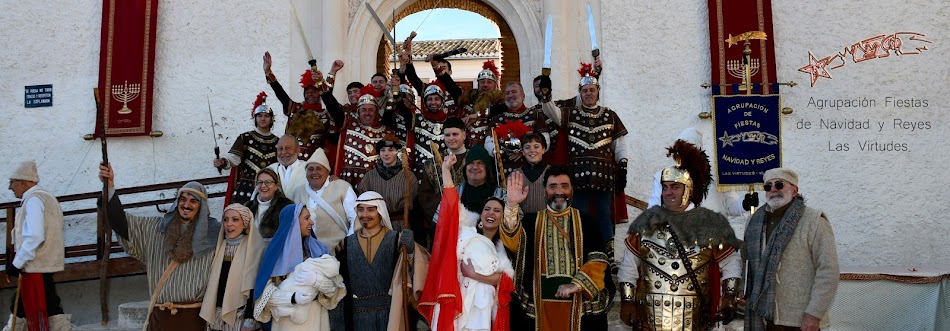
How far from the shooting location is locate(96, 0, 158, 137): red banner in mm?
9477

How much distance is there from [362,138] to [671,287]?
→ 3.22 metres

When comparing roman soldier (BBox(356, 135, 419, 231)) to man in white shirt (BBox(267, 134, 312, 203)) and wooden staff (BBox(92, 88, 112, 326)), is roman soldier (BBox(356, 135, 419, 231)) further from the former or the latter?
wooden staff (BBox(92, 88, 112, 326))

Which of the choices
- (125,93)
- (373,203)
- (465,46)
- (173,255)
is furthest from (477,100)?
(465,46)

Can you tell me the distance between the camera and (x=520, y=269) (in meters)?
5.43

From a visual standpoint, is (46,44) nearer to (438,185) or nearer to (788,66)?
(438,185)

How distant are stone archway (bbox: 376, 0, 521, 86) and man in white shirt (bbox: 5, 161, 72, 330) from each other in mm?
4353

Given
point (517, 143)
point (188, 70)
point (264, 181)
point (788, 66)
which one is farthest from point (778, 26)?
point (188, 70)

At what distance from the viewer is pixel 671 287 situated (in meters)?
5.12

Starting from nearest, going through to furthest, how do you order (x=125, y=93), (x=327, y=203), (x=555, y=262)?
(x=555, y=262) < (x=327, y=203) < (x=125, y=93)

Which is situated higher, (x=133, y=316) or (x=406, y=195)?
(x=406, y=195)

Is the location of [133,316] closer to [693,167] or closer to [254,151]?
[254,151]

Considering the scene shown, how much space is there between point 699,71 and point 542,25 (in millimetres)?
1677

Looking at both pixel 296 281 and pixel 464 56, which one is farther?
pixel 464 56

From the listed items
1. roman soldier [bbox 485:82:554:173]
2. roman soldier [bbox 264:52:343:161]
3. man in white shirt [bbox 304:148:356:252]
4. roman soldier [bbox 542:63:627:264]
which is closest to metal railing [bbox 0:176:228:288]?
roman soldier [bbox 264:52:343:161]
